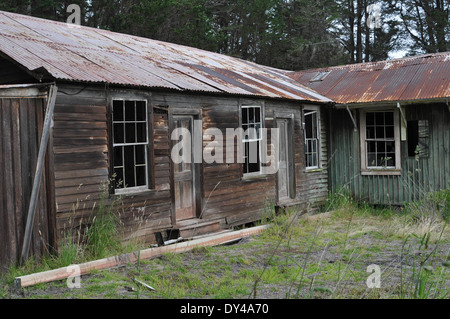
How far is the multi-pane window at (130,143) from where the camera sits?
8.56 meters

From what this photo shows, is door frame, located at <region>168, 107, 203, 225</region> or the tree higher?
the tree

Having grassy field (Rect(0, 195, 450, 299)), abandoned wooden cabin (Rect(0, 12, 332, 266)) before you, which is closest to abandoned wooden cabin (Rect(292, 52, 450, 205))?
abandoned wooden cabin (Rect(0, 12, 332, 266))

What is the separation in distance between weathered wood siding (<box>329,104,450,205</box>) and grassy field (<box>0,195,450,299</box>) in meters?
2.53

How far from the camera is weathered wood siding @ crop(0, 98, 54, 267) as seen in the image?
6.88 metres

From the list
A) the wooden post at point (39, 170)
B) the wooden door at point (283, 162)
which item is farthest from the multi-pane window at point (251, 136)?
the wooden post at point (39, 170)

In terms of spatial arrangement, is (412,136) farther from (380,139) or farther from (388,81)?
(388,81)

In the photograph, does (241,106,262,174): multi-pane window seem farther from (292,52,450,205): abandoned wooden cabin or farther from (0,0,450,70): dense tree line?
(0,0,450,70): dense tree line

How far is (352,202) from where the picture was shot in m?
13.8

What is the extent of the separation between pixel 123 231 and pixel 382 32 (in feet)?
78.6

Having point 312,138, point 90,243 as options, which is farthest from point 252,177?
point 90,243

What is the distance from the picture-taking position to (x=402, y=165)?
1339 cm

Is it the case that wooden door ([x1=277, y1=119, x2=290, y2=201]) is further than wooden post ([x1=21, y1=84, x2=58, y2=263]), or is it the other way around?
wooden door ([x1=277, y1=119, x2=290, y2=201])

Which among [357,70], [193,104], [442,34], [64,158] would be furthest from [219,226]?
[442,34]

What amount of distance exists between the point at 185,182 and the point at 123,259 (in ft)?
9.92
